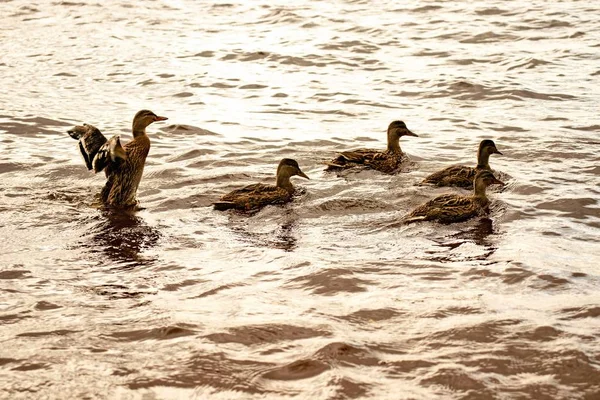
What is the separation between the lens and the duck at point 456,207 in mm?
9977

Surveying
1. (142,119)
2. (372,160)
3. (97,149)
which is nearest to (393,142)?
(372,160)

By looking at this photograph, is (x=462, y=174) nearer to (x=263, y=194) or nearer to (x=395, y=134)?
(x=395, y=134)

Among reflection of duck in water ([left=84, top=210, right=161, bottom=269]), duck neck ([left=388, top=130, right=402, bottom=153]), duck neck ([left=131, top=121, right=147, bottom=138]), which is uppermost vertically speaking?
duck neck ([left=131, top=121, right=147, bottom=138])

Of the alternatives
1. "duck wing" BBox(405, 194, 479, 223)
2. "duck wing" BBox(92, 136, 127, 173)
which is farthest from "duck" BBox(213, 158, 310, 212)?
"duck wing" BBox(405, 194, 479, 223)

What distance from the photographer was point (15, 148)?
42.4ft

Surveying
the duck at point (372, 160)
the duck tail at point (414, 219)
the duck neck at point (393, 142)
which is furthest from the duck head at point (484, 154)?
the duck tail at point (414, 219)

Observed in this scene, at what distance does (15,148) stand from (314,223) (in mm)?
4852

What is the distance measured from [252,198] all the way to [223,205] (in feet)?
1.07

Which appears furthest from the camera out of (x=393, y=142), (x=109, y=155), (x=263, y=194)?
(x=393, y=142)

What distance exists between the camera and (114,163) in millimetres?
10977

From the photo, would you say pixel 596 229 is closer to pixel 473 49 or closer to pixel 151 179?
pixel 151 179

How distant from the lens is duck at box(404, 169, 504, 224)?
9977 millimetres

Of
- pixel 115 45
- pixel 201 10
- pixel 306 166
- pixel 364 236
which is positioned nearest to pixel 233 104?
pixel 306 166

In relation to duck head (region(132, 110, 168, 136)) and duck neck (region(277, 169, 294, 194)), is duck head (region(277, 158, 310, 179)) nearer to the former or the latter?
duck neck (region(277, 169, 294, 194))
